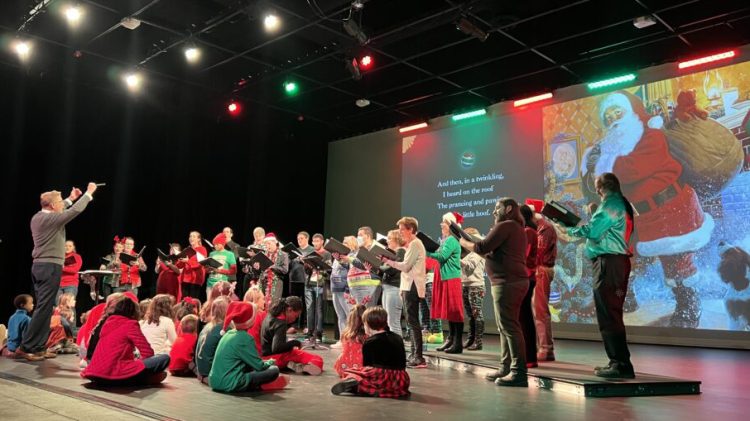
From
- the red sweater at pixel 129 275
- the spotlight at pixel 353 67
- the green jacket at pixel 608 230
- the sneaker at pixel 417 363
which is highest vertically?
the spotlight at pixel 353 67

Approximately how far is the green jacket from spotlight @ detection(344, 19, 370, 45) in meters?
4.42

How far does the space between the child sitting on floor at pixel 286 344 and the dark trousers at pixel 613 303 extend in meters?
2.21

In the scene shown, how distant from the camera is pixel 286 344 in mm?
4723

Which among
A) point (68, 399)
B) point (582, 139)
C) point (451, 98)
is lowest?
point (68, 399)

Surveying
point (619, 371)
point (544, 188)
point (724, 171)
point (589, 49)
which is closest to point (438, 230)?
point (544, 188)

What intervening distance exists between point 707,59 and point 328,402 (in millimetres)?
7393

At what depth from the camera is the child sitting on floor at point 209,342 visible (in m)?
4.16

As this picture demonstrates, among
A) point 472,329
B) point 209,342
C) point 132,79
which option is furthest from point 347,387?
point 132,79

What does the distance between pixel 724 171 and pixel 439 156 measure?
15.4ft

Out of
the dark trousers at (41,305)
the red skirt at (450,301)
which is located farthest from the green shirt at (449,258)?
the dark trousers at (41,305)

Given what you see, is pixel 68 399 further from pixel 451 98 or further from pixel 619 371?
pixel 451 98

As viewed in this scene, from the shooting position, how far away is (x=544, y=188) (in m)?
9.32

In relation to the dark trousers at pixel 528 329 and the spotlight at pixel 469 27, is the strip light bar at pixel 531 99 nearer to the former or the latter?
A: the spotlight at pixel 469 27

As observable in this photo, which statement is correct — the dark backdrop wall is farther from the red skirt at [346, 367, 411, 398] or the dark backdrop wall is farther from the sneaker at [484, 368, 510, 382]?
the sneaker at [484, 368, 510, 382]
